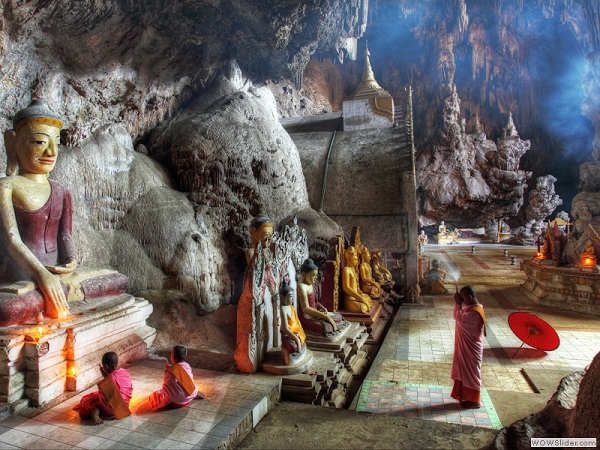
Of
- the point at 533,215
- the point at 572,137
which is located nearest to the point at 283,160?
the point at 533,215

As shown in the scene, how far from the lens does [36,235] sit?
16.5ft

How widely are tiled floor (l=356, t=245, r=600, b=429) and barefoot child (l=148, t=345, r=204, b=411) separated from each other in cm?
226

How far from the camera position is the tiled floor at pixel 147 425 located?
346 centimetres

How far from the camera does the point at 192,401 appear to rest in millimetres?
4223

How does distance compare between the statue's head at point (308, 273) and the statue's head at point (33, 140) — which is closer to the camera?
the statue's head at point (33, 140)

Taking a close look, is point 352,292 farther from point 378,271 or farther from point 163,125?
point 163,125

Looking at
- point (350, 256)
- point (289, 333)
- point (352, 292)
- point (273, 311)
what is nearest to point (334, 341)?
point (273, 311)

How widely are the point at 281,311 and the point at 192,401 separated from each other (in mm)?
1469

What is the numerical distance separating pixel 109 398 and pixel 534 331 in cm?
637

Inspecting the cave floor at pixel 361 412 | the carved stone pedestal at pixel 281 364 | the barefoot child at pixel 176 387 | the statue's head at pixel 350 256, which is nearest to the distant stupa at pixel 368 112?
the statue's head at pixel 350 256

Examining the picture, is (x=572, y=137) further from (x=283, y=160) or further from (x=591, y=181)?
(x=283, y=160)

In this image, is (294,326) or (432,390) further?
(432,390)

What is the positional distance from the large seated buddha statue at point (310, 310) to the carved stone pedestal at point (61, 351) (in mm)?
2409

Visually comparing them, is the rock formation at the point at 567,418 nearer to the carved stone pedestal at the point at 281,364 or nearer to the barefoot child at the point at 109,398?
the carved stone pedestal at the point at 281,364
